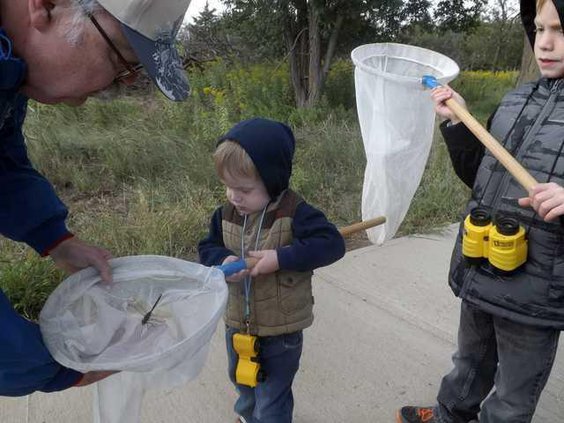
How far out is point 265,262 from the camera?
1.68m

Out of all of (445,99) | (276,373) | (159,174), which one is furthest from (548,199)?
(159,174)

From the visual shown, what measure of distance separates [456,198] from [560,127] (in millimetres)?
2970

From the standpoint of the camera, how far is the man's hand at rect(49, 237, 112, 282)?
4.98ft

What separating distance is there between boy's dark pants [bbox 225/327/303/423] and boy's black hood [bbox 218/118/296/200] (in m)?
0.52

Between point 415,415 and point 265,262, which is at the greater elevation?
point 265,262

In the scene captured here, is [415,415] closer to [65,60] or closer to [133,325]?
[133,325]

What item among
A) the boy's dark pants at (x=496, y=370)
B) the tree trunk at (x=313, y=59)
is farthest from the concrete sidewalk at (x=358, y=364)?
the tree trunk at (x=313, y=59)

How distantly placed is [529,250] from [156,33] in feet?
4.12

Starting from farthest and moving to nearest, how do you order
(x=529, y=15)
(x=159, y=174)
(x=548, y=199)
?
1. (x=159, y=174)
2. (x=529, y=15)
3. (x=548, y=199)

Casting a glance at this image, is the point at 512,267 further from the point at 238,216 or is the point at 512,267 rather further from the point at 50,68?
the point at 50,68

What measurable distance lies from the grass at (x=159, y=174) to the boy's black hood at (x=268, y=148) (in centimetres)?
166

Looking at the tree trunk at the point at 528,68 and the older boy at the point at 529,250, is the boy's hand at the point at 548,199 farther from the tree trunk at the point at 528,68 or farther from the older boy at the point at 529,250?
the tree trunk at the point at 528,68

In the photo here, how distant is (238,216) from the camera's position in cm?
186

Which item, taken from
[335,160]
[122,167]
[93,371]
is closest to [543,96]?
[93,371]
